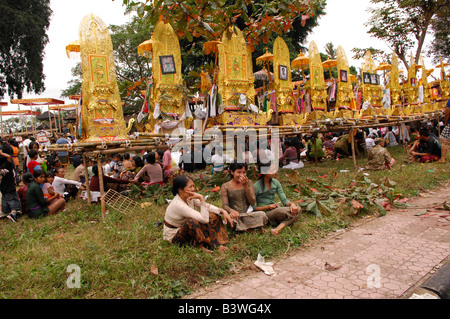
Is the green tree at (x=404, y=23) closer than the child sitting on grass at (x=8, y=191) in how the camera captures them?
No

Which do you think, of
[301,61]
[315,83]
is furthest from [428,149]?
[301,61]

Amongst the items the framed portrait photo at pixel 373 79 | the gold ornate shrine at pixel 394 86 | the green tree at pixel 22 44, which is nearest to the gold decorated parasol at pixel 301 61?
the framed portrait photo at pixel 373 79

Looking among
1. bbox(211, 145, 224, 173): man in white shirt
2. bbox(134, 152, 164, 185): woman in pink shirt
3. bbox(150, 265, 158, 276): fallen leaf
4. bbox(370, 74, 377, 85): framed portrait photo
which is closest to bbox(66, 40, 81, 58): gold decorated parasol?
bbox(134, 152, 164, 185): woman in pink shirt

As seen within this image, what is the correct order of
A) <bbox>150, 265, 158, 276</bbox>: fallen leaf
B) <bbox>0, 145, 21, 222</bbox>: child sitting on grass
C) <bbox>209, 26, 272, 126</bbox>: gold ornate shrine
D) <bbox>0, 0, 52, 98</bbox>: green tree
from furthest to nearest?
<bbox>0, 0, 52, 98</bbox>: green tree < <bbox>209, 26, 272, 126</bbox>: gold ornate shrine < <bbox>0, 145, 21, 222</bbox>: child sitting on grass < <bbox>150, 265, 158, 276</bbox>: fallen leaf

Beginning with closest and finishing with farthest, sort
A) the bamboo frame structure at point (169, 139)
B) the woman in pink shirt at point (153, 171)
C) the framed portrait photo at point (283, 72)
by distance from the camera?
the bamboo frame structure at point (169, 139)
the woman in pink shirt at point (153, 171)
the framed portrait photo at point (283, 72)

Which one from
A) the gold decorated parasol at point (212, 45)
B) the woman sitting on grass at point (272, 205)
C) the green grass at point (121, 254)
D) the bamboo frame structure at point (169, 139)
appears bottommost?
the green grass at point (121, 254)

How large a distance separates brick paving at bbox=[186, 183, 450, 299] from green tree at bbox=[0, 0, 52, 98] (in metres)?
24.3

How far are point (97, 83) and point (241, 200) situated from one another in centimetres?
395

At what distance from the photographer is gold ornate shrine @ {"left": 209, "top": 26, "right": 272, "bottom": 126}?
311 inches

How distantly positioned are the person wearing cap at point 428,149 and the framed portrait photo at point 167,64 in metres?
8.01

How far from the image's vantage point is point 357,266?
3.50 m

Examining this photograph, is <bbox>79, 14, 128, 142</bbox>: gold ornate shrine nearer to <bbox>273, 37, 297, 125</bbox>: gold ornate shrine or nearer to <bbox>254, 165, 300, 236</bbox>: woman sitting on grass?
<bbox>254, 165, 300, 236</bbox>: woman sitting on grass

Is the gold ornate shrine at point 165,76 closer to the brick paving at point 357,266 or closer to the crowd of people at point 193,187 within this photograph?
the crowd of people at point 193,187

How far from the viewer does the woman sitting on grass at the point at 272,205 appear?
15.3 feet
